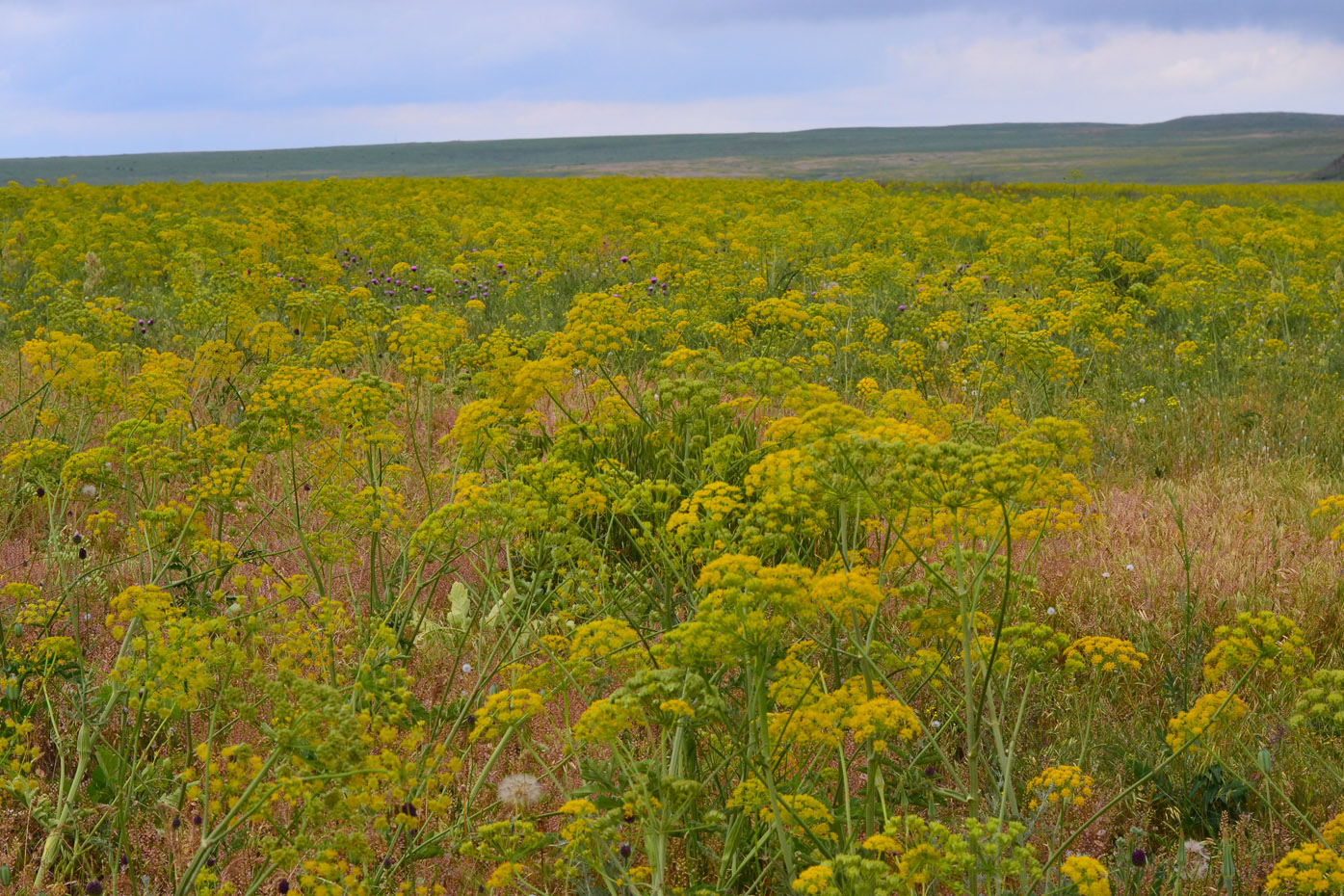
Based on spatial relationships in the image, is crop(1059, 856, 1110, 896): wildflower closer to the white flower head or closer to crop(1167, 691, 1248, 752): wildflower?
crop(1167, 691, 1248, 752): wildflower

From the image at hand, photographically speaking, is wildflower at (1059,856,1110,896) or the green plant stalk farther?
the green plant stalk

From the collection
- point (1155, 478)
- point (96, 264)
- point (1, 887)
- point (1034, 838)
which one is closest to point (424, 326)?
point (1, 887)

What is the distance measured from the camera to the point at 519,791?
280 cm

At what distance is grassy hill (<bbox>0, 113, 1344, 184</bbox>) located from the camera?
110062 millimetres

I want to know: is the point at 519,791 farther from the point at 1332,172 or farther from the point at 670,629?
the point at 1332,172

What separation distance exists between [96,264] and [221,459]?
720cm

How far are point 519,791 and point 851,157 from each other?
14937cm

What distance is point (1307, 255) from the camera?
13.5m

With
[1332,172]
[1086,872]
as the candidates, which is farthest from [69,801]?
[1332,172]

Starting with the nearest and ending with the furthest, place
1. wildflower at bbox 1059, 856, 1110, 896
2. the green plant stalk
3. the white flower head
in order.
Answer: wildflower at bbox 1059, 856, 1110, 896
the green plant stalk
the white flower head

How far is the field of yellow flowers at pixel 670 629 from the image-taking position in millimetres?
2176

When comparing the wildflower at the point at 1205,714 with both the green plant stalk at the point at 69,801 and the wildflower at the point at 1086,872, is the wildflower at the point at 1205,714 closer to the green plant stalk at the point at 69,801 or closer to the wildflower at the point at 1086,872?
the wildflower at the point at 1086,872

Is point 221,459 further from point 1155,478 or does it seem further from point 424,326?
point 1155,478

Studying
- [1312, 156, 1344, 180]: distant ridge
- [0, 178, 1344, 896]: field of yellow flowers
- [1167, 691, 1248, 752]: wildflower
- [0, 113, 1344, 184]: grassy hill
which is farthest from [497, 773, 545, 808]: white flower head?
[0, 113, 1344, 184]: grassy hill
